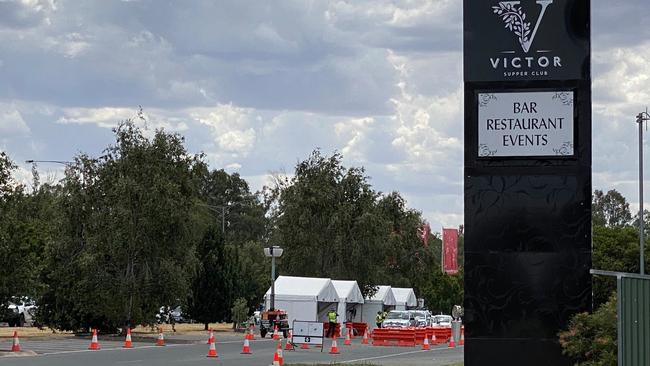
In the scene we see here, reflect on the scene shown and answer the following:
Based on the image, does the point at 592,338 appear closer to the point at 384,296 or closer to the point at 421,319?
the point at 421,319

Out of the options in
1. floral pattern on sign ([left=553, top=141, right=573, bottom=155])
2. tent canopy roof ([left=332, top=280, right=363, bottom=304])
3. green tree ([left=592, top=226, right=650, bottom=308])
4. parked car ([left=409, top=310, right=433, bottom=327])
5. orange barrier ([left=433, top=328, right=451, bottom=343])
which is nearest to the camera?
floral pattern on sign ([left=553, top=141, right=573, bottom=155])

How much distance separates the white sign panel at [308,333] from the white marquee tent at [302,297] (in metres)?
16.0

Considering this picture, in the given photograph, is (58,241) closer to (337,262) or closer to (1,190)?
(1,190)

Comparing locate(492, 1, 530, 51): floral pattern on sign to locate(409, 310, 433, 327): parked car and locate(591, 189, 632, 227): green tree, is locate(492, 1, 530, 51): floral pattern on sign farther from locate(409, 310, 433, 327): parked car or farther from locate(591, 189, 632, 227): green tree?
locate(591, 189, 632, 227): green tree

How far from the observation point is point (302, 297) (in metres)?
60.3

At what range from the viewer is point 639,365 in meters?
13.2

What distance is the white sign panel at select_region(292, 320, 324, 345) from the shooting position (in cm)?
4325

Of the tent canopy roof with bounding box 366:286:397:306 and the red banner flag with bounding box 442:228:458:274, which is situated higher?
the red banner flag with bounding box 442:228:458:274

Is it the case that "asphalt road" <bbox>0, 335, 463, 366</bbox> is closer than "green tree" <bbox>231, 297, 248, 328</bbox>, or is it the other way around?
"asphalt road" <bbox>0, 335, 463, 366</bbox>

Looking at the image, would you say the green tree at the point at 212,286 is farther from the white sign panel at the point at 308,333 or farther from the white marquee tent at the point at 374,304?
the white sign panel at the point at 308,333

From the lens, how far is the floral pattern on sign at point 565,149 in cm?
1634

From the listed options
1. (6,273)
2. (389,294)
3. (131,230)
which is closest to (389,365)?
(6,273)

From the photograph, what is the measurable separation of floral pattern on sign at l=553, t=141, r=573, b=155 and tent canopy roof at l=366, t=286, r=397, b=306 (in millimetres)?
58503

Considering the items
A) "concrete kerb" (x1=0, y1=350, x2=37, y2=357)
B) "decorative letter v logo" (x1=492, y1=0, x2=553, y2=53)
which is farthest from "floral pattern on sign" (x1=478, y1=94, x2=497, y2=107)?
"concrete kerb" (x1=0, y1=350, x2=37, y2=357)
